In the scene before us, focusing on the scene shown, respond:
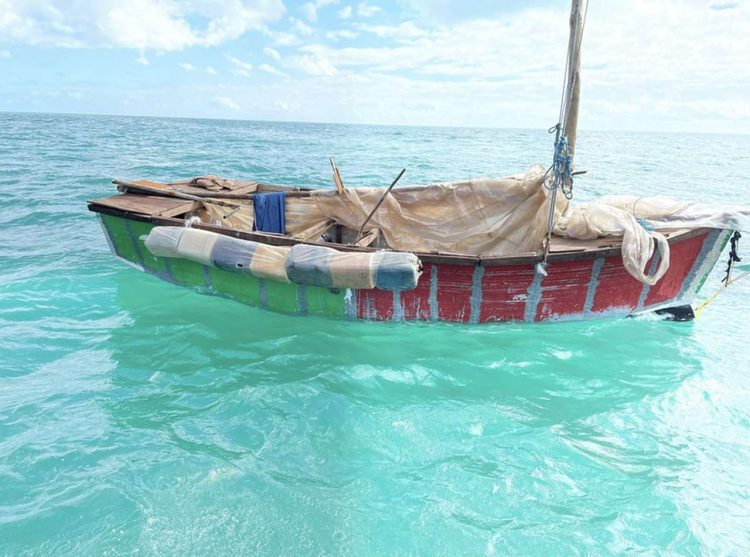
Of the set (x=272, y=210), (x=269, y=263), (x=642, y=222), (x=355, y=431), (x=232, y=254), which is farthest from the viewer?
(x=272, y=210)

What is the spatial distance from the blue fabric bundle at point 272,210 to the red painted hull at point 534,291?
7.56ft

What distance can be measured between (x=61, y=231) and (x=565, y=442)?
520 inches

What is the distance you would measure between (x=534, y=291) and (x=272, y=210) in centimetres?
456

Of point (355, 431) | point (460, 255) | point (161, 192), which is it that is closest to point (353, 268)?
point (460, 255)

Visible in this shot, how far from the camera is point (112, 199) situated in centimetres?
825

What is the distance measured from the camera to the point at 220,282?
7395mm

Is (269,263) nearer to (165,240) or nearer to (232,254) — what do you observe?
(232,254)

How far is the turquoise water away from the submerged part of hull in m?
0.55

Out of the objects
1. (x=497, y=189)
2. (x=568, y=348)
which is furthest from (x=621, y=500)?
(x=497, y=189)

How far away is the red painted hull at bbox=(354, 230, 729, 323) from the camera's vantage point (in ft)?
21.0

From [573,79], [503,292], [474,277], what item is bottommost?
[503,292]

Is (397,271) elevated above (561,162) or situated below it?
below

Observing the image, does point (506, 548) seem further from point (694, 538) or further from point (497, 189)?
point (497, 189)

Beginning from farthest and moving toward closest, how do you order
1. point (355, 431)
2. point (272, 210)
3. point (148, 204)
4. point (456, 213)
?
1. point (272, 210)
2. point (148, 204)
3. point (456, 213)
4. point (355, 431)
